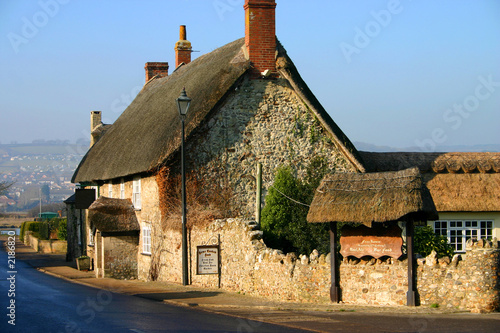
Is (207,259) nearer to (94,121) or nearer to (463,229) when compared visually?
(463,229)

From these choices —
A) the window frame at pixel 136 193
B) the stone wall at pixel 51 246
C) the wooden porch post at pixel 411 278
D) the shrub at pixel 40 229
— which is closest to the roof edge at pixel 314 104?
the window frame at pixel 136 193

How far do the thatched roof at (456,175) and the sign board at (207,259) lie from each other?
27.3 ft

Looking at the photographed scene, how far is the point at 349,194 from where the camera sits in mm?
15797

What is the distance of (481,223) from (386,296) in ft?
36.7

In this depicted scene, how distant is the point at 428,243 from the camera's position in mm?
20000

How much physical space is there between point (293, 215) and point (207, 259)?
3.92 m

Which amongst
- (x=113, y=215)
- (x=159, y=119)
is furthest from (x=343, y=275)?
(x=159, y=119)

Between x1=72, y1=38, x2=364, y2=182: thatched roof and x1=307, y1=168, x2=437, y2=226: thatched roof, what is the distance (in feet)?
25.0

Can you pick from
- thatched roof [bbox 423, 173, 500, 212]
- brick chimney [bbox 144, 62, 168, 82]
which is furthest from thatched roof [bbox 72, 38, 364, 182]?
brick chimney [bbox 144, 62, 168, 82]

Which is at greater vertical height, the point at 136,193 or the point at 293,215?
the point at 136,193

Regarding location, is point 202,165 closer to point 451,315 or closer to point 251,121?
point 251,121

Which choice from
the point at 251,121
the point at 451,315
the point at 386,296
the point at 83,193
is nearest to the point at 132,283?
the point at 251,121

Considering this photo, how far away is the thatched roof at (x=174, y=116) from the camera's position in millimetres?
22969

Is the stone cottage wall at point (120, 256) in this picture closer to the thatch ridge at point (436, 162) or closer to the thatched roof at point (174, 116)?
the thatched roof at point (174, 116)
